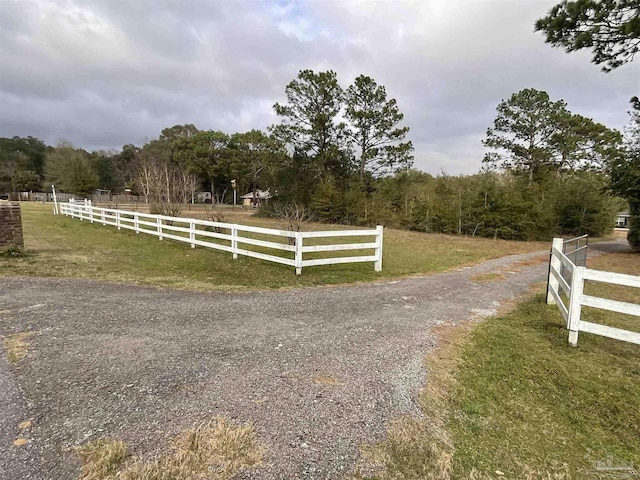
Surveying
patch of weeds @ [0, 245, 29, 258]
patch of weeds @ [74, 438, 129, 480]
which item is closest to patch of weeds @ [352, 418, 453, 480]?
patch of weeds @ [74, 438, 129, 480]

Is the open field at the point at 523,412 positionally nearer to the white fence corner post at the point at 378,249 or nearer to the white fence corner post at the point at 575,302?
the white fence corner post at the point at 575,302

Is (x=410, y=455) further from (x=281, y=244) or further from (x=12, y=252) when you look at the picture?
(x=12, y=252)

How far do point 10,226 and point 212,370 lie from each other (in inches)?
340

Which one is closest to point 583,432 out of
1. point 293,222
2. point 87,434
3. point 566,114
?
point 87,434

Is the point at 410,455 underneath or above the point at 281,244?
underneath

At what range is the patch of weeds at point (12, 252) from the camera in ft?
25.5

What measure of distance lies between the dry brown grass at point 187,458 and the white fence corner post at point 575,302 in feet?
11.9

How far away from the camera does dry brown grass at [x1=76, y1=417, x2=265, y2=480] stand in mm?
1817

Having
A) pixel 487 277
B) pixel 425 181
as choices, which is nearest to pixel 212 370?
pixel 487 277

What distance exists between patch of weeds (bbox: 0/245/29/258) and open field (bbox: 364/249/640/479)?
945 cm

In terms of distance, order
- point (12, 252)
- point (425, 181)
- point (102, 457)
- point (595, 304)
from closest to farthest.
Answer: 1. point (102, 457)
2. point (595, 304)
3. point (12, 252)
4. point (425, 181)

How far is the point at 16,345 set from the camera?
3.32 meters

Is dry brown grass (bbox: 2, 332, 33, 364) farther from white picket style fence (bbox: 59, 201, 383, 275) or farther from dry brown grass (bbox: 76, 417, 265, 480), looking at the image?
white picket style fence (bbox: 59, 201, 383, 275)

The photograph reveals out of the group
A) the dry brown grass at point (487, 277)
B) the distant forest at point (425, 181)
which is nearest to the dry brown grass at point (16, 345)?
the dry brown grass at point (487, 277)
